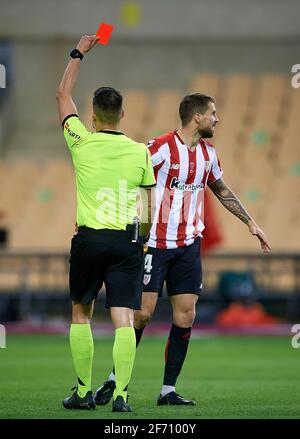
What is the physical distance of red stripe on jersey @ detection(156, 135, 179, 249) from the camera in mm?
8977

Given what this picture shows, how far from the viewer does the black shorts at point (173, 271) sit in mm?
8969

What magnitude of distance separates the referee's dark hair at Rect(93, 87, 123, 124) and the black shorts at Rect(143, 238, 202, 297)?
1.31m

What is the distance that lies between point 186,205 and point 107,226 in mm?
1118

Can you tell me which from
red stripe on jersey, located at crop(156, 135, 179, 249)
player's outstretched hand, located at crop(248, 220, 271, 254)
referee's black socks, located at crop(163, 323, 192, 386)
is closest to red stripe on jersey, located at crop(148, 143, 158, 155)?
red stripe on jersey, located at crop(156, 135, 179, 249)

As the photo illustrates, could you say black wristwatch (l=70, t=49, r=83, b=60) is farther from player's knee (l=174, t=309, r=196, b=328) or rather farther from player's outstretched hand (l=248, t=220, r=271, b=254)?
player's knee (l=174, t=309, r=196, b=328)

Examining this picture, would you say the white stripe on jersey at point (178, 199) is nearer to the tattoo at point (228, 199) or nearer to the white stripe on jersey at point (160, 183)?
the white stripe on jersey at point (160, 183)

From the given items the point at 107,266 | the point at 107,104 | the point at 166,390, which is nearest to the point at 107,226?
the point at 107,266

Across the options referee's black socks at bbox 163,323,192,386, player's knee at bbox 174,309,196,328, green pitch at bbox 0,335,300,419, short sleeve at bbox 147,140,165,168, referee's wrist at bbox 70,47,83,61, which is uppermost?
referee's wrist at bbox 70,47,83,61

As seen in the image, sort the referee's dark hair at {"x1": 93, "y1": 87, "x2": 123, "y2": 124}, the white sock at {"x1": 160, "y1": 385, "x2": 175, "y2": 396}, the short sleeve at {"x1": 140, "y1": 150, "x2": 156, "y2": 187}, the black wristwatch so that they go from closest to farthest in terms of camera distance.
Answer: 1. the referee's dark hair at {"x1": 93, "y1": 87, "x2": 123, "y2": 124}
2. the short sleeve at {"x1": 140, "y1": 150, "x2": 156, "y2": 187}
3. the black wristwatch
4. the white sock at {"x1": 160, "y1": 385, "x2": 175, "y2": 396}

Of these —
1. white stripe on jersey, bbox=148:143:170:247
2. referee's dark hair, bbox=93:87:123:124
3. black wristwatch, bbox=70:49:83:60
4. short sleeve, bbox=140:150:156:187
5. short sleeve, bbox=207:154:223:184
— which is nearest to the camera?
referee's dark hair, bbox=93:87:123:124

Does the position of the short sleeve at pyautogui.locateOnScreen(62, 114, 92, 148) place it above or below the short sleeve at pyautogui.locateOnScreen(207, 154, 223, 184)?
above

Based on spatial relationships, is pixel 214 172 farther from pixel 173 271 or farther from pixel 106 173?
pixel 106 173
